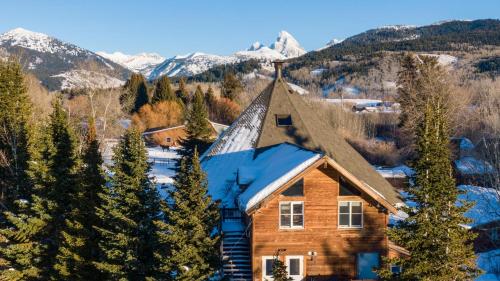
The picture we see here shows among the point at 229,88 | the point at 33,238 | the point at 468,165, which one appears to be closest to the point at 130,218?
the point at 33,238

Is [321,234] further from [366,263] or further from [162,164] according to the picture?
[162,164]

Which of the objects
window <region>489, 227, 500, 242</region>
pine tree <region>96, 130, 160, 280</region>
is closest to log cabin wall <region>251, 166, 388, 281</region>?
pine tree <region>96, 130, 160, 280</region>

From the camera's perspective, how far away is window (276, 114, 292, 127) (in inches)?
1125

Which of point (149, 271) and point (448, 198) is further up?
point (448, 198)

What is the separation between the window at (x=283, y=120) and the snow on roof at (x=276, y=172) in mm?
4418

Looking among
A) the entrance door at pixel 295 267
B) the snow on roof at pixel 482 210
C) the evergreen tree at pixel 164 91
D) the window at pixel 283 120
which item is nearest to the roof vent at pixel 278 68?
the window at pixel 283 120

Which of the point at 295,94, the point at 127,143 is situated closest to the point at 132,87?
the point at 295,94

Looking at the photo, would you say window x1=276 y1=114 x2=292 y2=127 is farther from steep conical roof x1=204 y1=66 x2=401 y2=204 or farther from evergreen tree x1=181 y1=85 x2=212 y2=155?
evergreen tree x1=181 y1=85 x2=212 y2=155

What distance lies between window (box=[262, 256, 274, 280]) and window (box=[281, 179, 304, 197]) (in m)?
3.02

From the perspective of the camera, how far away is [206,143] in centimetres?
4222

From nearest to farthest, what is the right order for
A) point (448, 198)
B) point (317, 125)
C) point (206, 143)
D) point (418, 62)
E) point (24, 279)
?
point (448, 198) < point (24, 279) < point (317, 125) < point (206, 143) < point (418, 62)

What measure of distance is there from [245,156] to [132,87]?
243 feet

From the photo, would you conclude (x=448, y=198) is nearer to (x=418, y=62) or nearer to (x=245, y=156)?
(x=245, y=156)

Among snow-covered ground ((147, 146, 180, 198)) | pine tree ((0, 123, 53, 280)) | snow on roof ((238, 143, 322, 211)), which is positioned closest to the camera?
snow on roof ((238, 143, 322, 211))
